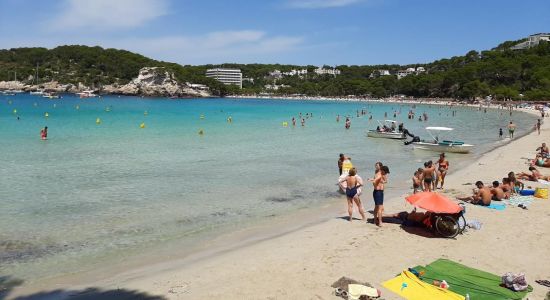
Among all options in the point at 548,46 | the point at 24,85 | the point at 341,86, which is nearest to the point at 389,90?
the point at 341,86

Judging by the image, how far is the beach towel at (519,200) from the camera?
13.2m

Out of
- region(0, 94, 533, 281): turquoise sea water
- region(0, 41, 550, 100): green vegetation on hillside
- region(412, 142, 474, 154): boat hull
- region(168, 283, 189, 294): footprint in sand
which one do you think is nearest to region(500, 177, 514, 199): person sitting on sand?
region(0, 94, 533, 281): turquoise sea water

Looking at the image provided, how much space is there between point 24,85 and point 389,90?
14575cm

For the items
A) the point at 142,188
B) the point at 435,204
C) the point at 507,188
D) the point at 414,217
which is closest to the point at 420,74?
the point at 507,188

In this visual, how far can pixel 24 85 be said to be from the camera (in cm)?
17025

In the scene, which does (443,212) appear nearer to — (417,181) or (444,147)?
(417,181)

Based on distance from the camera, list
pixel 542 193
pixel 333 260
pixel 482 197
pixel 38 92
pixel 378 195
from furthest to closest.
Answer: pixel 38 92
pixel 542 193
pixel 482 197
pixel 378 195
pixel 333 260

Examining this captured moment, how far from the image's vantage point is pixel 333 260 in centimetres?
868

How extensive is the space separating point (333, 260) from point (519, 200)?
8.16 metres

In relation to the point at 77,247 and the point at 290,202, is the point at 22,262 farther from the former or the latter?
the point at 290,202

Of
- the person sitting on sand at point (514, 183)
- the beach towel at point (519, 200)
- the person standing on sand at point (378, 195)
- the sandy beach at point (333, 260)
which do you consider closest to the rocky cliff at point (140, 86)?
the person sitting on sand at point (514, 183)

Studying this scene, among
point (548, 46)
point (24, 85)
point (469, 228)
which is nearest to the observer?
point (469, 228)

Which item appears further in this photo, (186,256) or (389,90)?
(389,90)

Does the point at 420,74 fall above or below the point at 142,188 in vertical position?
above
